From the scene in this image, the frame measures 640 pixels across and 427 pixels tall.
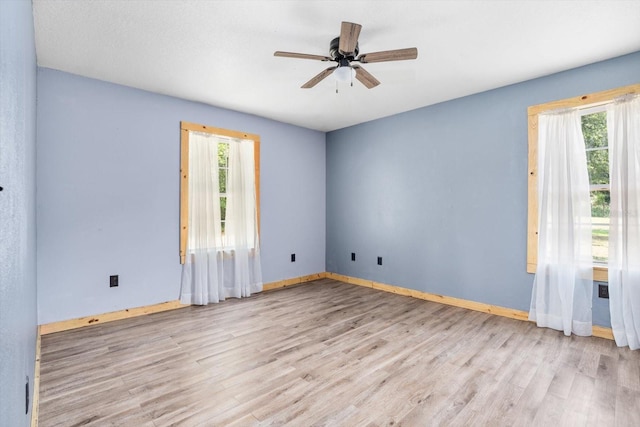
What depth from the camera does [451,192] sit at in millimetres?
4102

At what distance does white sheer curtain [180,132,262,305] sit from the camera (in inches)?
158

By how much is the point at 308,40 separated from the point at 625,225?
3285mm

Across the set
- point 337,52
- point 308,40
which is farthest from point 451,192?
point 308,40

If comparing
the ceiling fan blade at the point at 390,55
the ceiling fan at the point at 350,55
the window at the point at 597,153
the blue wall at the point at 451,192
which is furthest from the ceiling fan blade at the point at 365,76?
the window at the point at 597,153

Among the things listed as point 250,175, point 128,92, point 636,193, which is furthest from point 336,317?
point 128,92

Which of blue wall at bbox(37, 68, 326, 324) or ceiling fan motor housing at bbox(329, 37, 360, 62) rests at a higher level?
ceiling fan motor housing at bbox(329, 37, 360, 62)

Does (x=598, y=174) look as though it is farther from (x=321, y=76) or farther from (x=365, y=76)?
(x=321, y=76)

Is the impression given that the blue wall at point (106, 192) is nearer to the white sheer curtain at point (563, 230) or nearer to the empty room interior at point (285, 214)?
the empty room interior at point (285, 214)

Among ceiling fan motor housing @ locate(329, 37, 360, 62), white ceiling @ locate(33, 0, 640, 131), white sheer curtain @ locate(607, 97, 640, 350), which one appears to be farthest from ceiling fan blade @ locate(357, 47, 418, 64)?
white sheer curtain @ locate(607, 97, 640, 350)

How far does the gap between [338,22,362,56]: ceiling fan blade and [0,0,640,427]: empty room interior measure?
1cm

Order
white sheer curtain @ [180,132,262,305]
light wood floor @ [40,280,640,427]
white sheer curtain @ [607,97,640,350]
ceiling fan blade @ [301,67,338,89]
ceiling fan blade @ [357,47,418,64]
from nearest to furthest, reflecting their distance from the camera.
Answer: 1. light wood floor @ [40,280,640,427]
2. ceiling fan blade @ [357,47,418,64]
3. ceiling fan blade @ [301,67,338,89]
4. white sheer curtain @ [607,97,640,350]
5. white sheer curtain @ [180,132,262,305]

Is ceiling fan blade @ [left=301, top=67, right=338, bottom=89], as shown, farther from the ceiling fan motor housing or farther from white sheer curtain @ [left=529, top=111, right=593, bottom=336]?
white sheer curtain @ [left=529, top=111, right=593, bottom=336]

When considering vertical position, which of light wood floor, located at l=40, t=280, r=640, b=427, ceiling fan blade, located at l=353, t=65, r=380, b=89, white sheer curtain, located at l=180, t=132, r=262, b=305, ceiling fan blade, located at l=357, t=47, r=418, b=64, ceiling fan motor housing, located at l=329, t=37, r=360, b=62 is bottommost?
light wood floor, located at l=40, t=280, r=640, b=427

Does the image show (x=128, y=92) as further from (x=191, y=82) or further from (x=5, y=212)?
(x=5, y=212)
